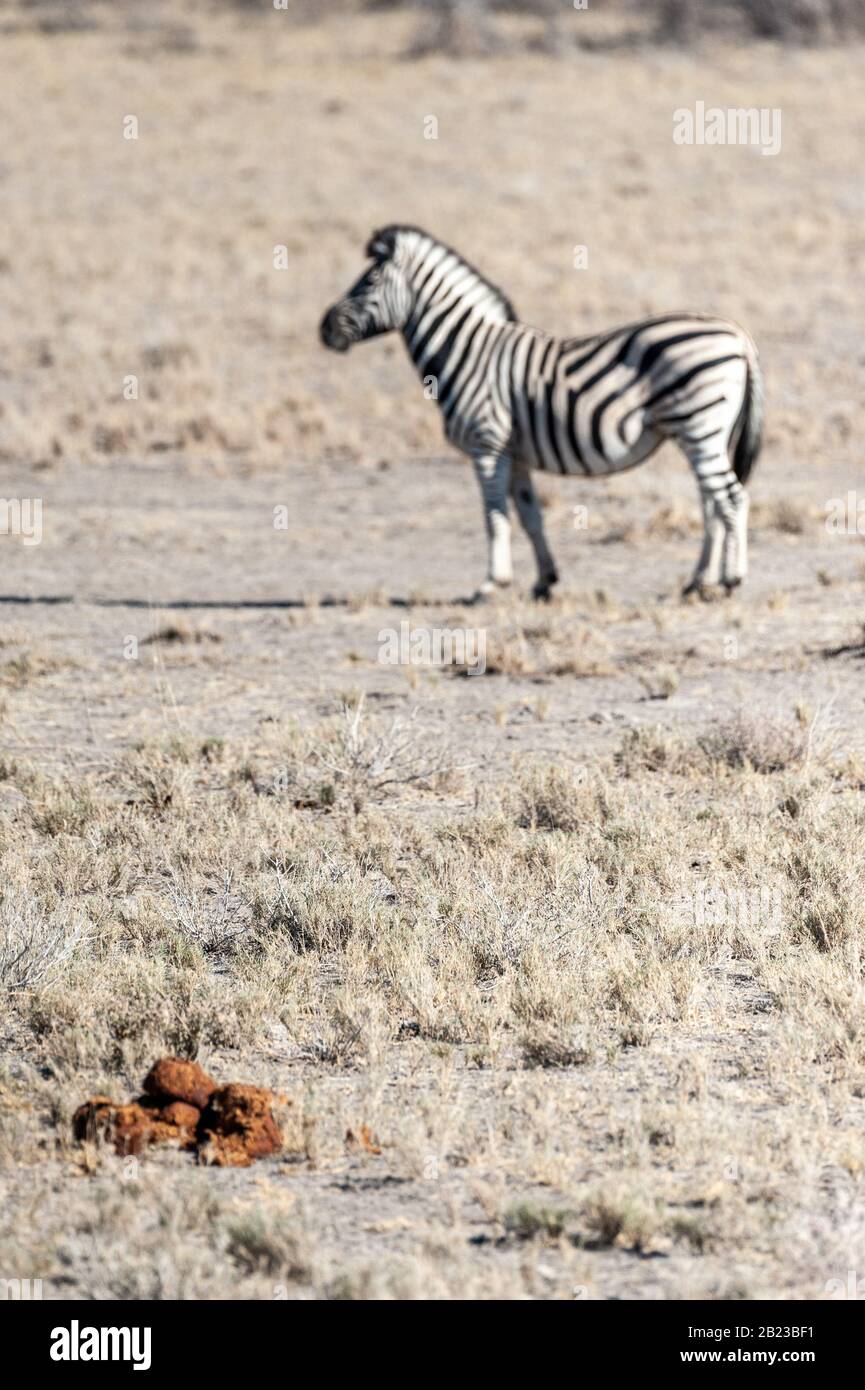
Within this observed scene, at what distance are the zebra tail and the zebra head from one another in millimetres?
2439

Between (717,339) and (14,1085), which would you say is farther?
(717,339)

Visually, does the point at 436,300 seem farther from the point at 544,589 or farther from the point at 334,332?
the point at 544,589

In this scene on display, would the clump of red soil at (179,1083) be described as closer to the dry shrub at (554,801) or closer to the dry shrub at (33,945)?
the dry shrub at (33,945)

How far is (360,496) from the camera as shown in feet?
55.3

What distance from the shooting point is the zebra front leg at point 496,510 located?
492 inches

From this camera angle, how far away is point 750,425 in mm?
12391

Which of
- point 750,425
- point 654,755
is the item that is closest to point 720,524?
point 750,425

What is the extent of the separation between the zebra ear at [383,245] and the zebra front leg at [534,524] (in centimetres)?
175

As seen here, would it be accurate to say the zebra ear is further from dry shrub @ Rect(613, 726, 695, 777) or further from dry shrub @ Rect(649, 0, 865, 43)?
dry shrub @ Rect(649, 0, 865, 43)

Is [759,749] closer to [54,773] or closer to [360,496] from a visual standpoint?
[54,773]
